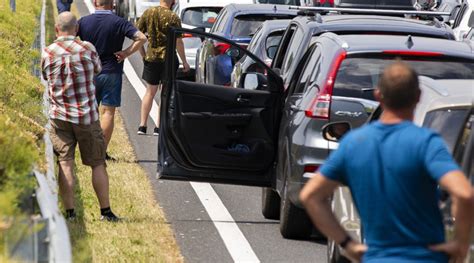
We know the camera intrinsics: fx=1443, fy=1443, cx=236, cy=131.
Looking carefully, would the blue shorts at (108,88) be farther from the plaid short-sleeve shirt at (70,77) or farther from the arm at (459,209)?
Answer: the arm at (459,209)

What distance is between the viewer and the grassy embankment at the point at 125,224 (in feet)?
33.7

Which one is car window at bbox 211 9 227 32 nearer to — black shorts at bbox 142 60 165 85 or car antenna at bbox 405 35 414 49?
black shorts at bbox 142 60 165 85

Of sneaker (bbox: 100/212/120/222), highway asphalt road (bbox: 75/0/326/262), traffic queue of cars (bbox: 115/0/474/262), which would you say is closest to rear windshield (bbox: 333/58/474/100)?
traffic queue of cars (bbox: 115/0/474/262)

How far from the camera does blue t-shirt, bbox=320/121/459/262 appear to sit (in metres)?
5.75

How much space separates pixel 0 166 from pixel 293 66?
4.82m

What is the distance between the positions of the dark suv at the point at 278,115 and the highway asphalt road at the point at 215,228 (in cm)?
23

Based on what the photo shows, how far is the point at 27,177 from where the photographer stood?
7.13 m

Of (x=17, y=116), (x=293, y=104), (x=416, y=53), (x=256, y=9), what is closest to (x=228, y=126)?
(x=293, y=104)

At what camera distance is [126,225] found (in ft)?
37.7

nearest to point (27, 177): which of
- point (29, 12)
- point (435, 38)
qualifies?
point (435, 38)

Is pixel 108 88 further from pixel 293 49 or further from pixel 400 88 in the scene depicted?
pixel 400 88

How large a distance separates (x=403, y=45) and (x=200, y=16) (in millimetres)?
13369

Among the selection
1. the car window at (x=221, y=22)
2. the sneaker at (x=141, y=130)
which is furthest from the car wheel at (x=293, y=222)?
the car window at (x=221, y=22)

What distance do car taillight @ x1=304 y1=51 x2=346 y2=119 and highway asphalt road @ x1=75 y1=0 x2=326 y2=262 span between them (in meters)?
1.05
